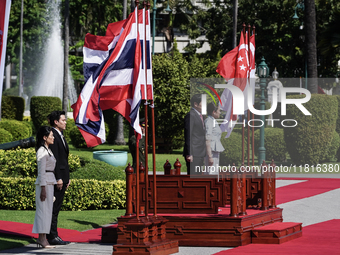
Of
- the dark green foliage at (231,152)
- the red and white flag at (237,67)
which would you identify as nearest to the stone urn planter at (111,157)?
the dark green foliage at (231,152)

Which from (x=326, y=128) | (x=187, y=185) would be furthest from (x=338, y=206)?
(x=326, y=128)

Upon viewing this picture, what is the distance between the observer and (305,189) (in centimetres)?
1789

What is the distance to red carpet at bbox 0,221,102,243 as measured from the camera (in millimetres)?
10117

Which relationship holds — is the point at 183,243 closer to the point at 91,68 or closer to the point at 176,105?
the point at 91,68

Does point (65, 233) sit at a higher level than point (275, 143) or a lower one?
lower

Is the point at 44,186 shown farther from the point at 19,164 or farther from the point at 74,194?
the point at 19,164

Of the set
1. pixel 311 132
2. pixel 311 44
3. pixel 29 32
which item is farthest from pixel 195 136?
pixel 29 32

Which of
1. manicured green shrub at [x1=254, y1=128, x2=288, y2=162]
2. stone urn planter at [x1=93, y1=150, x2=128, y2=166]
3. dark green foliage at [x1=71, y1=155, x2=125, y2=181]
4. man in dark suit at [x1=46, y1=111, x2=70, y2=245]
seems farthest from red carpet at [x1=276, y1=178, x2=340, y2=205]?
stone urn planter at [x1=93, y1=150, x2=128, y2=166]

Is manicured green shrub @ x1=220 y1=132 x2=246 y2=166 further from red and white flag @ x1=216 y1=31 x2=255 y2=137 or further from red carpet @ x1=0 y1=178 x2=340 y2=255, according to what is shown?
red carpet @ x1=0 y1=178 x2=340 y2=255

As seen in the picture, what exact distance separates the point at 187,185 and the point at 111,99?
231cm

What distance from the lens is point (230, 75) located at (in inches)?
534

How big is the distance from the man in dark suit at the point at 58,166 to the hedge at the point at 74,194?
11.9 ft

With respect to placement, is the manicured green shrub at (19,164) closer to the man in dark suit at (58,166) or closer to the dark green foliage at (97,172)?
the dark green foliage at (97,172)

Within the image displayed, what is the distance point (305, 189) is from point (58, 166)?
1030 centimetres
